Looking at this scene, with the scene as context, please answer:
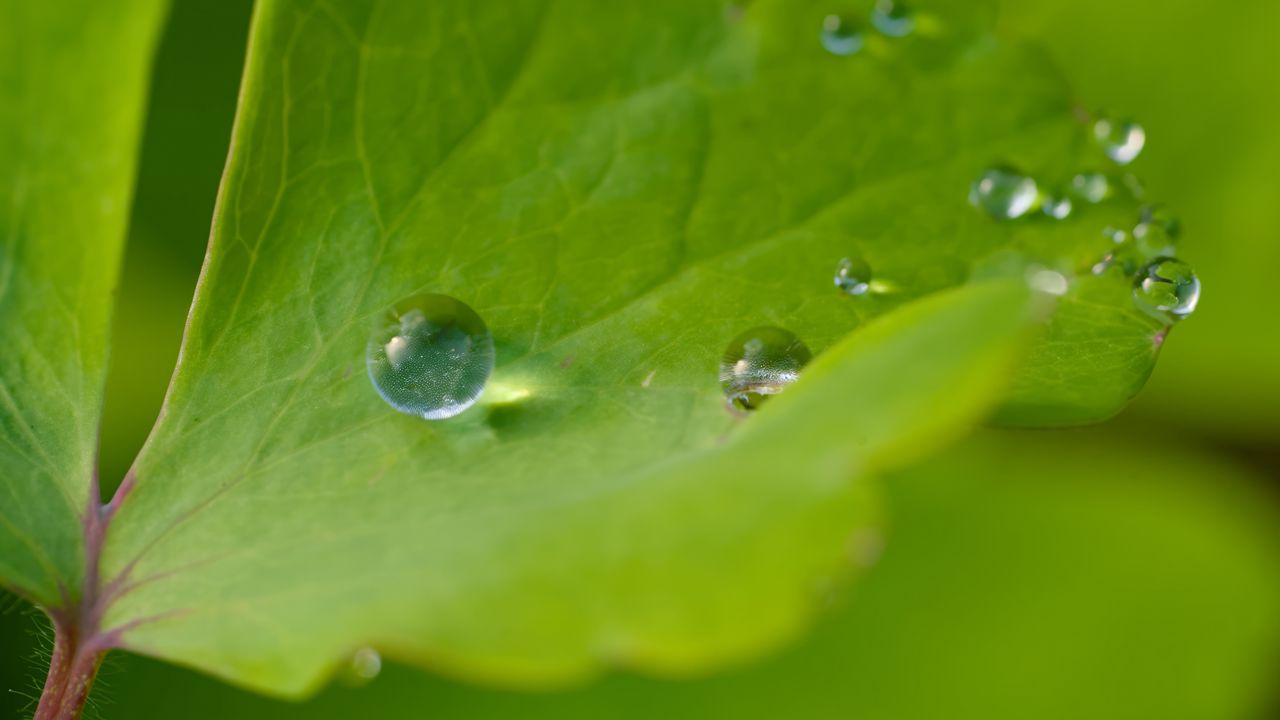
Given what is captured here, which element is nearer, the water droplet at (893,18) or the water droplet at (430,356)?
the water droplet at (430,356)

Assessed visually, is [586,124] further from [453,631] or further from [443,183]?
[453,631]

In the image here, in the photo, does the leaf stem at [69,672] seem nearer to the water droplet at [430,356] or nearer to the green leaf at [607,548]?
the green leaf at [607,548]

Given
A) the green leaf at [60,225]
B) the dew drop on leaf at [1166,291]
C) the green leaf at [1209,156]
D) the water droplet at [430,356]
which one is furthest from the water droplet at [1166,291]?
the green leaf at [1209,156]

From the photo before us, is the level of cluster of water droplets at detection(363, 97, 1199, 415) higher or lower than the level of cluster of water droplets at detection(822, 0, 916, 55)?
lower

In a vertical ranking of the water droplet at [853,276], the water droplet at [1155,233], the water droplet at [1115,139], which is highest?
the water droplet at [1115,139]

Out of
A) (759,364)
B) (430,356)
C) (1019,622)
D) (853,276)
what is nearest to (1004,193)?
(853,276)

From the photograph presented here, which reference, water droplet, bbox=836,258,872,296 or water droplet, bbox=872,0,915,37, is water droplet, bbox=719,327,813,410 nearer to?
water droplet, bbox=836,258,872,296

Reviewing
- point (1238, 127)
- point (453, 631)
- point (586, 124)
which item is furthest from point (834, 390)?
point (1238, 127)

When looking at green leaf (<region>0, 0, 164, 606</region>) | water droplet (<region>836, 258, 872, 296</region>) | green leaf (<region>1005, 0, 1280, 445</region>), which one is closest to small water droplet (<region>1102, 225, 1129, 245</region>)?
water droplet (<region>836, 258, 872, 296</region>)
